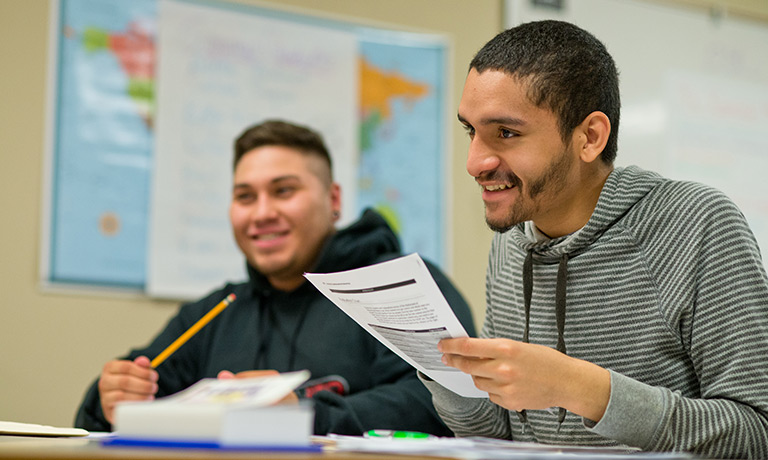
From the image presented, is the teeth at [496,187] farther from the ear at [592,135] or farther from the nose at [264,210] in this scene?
the nose at [264,210]

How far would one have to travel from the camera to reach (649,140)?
298cm

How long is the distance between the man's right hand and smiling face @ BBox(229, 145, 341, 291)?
387mm

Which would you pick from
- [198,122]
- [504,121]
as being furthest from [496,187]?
[198,122]

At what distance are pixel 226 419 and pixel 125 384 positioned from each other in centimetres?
114

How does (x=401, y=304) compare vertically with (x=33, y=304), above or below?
above

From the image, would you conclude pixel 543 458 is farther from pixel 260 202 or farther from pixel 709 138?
pixel 709 138

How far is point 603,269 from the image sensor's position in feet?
3.87

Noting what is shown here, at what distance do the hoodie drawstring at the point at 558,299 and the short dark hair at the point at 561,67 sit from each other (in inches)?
7.5

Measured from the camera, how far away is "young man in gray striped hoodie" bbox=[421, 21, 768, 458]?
0.96 metres

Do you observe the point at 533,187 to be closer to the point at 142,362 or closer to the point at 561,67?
the point at 561,67

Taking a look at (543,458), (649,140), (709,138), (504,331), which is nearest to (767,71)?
(709,138)

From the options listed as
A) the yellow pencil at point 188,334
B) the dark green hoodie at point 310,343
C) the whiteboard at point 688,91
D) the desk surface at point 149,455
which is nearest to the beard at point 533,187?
the dark green hoodie at point 310,343

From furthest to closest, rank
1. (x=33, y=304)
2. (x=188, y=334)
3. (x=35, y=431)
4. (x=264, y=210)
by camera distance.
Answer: (x=33, y=304), (x=264, y=210), (x=188, y=334), (x=35, y=431)

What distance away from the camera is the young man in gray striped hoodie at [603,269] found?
964 mm
